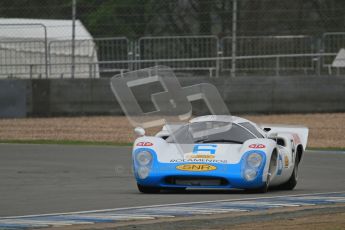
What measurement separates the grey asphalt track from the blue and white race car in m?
0.17

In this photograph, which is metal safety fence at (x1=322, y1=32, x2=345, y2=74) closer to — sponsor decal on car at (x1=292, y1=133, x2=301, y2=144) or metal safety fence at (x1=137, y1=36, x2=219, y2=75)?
metal safety fence at (x1=137, y1=36, x2=219, y2=75)

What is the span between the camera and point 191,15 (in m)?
24.9

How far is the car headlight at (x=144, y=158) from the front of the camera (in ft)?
39.0

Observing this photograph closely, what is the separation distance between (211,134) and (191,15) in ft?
41.5

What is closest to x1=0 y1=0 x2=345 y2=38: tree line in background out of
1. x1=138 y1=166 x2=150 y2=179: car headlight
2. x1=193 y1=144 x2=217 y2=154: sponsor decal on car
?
x1=193 y1=144 x2=217 y2=154: sponsor decal on car

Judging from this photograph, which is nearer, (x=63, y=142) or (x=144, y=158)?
(x=144, y=158)

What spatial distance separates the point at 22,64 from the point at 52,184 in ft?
41.3

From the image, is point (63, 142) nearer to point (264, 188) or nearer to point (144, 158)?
point (144, 158)

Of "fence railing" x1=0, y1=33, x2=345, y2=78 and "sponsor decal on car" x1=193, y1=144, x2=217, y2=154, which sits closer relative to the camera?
"sponsor decal on car" x1=193, y1=144, x2=217, y2=154

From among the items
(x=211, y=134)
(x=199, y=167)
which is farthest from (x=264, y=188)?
(x=211, y=134)

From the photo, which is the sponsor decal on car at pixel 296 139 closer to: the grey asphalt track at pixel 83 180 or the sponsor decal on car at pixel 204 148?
the grey asphalt track at pixel 83 180

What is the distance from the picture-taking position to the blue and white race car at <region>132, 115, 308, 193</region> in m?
11.6

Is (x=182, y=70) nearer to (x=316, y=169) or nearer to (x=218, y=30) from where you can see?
(x=218, y=30)

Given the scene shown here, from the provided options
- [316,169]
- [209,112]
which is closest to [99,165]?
[316,169]
